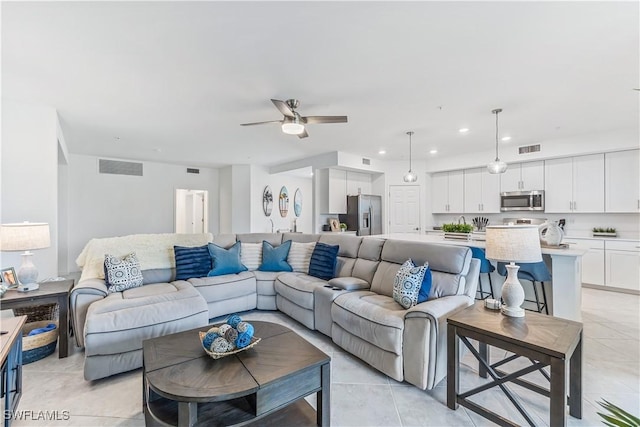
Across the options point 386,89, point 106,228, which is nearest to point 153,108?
point 386,89

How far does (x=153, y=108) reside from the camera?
3514 mm

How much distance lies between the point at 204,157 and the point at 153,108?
10.2 ft

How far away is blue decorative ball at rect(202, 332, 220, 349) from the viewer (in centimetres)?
170

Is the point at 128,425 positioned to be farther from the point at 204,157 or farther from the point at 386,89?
the point at 204,157

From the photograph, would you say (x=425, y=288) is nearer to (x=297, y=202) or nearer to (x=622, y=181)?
(x=622, y=181)

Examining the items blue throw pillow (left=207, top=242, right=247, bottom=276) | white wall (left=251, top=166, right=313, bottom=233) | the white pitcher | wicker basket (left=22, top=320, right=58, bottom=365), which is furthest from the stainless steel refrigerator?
wicker basket (left=22, top=320, right=58, bottom=365)

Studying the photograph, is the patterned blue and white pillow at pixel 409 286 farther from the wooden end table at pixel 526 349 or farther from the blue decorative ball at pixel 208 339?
the blue decorative ball at pixel 208 339

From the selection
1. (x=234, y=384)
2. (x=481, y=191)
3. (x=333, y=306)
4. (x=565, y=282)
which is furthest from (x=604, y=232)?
(x=234, y=384)

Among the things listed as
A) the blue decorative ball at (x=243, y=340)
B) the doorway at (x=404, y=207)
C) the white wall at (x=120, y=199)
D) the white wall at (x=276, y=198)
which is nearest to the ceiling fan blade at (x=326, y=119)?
the blue decorative ball at (x=243, y=340)

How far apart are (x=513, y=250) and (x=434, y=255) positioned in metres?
0.85

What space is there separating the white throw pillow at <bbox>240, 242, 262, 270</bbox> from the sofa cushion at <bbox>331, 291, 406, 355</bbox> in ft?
5.44

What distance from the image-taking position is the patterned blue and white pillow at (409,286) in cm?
238

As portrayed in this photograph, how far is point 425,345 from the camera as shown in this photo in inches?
78.6

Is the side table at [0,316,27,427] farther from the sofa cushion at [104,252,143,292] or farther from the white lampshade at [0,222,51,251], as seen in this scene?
the sofa cushion at [104,252,143,292]
